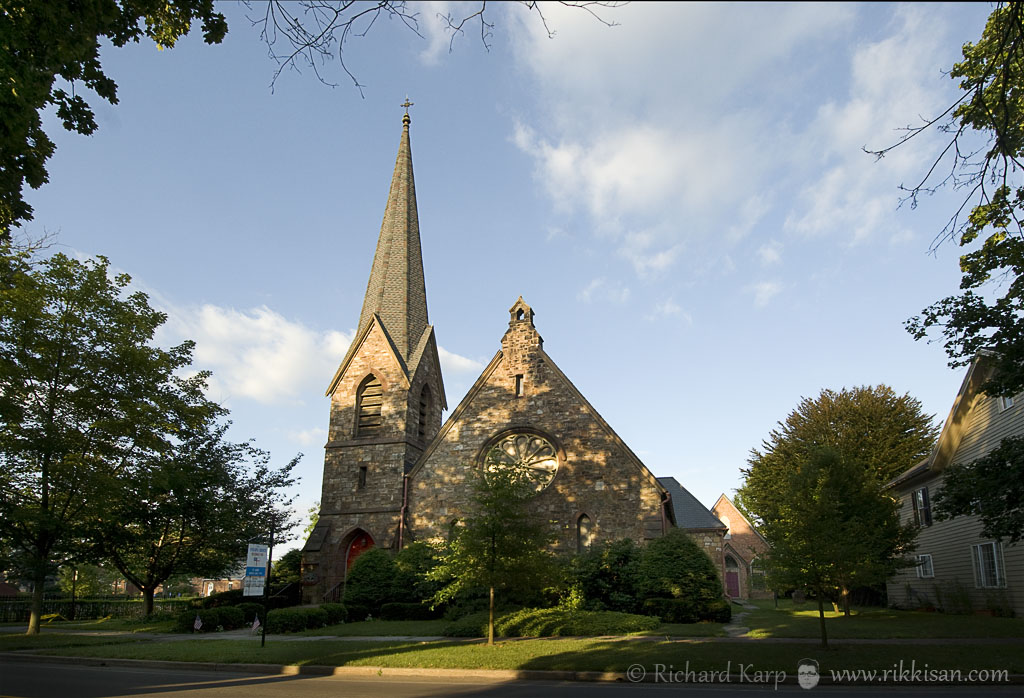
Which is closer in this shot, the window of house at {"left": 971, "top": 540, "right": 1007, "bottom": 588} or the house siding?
the house siding

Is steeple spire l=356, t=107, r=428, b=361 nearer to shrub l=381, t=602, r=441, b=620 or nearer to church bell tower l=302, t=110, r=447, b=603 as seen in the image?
church bell tower l=302, t=110, r=447, b=603

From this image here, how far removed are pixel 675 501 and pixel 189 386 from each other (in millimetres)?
28779

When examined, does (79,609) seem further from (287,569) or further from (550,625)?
(550,625)

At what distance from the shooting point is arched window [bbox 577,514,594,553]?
83.6 feet

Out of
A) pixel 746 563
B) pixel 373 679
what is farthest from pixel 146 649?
pixel 746 563

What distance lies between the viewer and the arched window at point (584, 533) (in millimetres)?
25484

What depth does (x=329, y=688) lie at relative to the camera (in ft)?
37.0

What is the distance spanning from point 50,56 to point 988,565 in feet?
92.9

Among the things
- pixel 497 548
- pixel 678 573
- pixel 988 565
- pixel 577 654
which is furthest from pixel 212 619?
pixel 988 565

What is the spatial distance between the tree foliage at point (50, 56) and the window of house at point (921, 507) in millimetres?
29610

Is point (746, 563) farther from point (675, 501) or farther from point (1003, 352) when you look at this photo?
point (1003, 352)

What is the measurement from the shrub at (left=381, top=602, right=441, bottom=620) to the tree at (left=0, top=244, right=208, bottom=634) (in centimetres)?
1029

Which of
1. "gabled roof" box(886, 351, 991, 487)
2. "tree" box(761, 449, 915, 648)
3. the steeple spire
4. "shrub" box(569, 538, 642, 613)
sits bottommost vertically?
"shrub" box(569, 538, 642, 613)

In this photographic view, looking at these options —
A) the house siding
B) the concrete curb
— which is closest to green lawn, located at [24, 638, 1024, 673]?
the concrete curb
